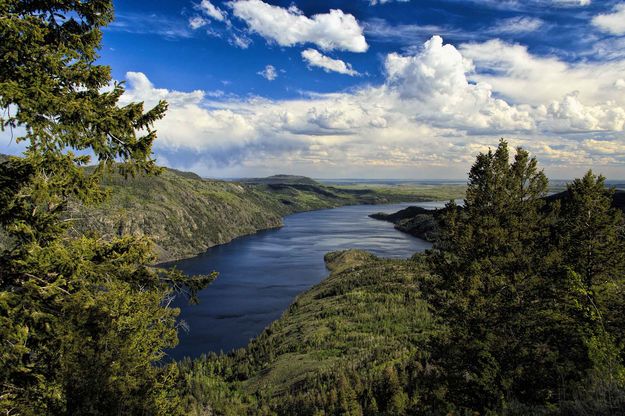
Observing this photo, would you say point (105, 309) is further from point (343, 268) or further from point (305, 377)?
point (343, 268)

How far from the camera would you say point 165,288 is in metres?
11.5

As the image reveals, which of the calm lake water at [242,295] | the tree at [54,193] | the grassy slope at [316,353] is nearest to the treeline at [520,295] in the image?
the tree at [54,193]

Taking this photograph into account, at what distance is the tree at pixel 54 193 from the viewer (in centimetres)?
919

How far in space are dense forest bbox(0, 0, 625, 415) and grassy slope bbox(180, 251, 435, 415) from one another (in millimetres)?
1157

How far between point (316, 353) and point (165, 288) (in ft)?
213

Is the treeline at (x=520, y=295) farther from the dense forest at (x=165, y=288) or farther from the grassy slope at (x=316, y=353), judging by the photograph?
the grassy slope at (x=316, y=353)

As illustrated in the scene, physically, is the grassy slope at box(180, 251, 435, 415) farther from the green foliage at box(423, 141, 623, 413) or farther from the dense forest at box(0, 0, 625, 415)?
the green foliage at box(423, 141, 623, 413)

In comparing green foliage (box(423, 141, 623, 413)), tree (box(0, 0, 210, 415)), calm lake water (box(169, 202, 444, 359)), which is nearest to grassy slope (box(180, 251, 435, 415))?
calm lake water (box(169, 202, 444, 359))

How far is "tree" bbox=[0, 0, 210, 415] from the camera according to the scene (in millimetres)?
9188

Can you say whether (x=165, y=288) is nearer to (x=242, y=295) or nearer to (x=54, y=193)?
(x=54, y=193)

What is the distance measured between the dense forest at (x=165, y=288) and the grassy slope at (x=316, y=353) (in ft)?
3.80

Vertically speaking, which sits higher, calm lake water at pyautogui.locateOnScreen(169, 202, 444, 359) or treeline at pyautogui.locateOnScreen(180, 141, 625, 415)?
treeline at pyautogui.locateOnScreen(180, 141, 625, 415)

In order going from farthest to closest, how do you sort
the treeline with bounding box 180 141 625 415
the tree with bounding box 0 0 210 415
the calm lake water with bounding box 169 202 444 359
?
the calm lake water with bounding box 169 202 444 359 → the treeline with bounding box 180 141 625 415 → the tree with bounding box 0 0 210 415

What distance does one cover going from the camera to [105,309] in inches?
448
